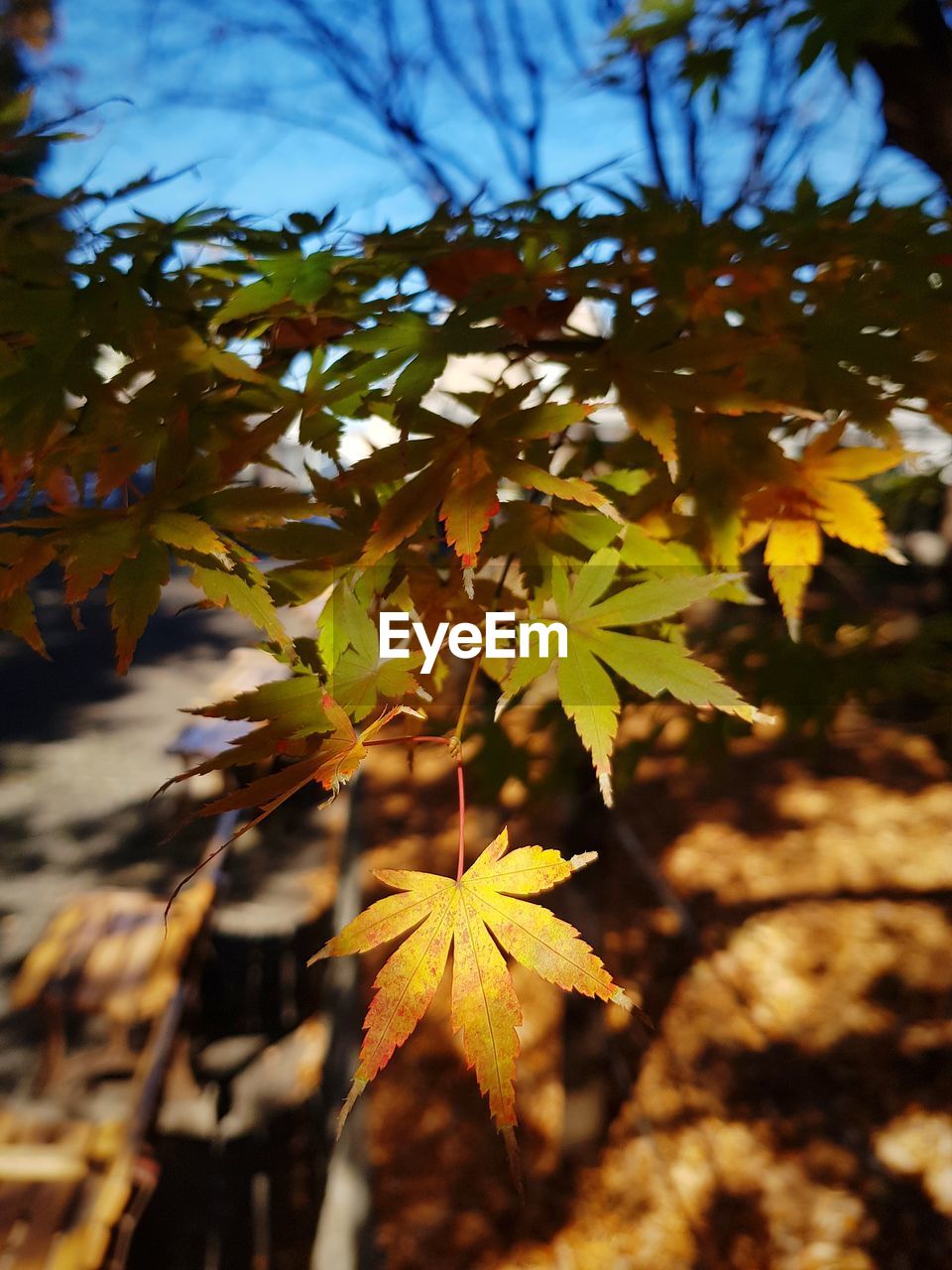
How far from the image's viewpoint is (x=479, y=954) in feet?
2.22

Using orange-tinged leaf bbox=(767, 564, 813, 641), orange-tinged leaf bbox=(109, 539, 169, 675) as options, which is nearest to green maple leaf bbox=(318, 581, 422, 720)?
Result: orange-tinged leaf bbox=(109, 539, 169, 675)

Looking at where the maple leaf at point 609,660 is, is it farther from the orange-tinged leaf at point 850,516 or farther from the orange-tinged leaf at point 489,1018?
the orange-tinged leaf at point 850,516

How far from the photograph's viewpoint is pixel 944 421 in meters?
1.00

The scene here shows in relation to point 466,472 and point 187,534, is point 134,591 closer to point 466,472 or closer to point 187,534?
point 187,534

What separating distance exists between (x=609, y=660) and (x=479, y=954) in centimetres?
30

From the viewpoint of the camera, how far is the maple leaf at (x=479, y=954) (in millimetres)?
628

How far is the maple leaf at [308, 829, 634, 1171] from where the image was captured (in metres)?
0.63

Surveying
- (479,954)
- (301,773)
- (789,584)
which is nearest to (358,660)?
(301,773)

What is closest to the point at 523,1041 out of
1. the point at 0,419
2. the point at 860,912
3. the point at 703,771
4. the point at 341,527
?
the point at 860,912

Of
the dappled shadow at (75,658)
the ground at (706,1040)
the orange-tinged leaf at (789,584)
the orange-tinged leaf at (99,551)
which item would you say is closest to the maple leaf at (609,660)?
the orange-tinged leaf at (789,584)

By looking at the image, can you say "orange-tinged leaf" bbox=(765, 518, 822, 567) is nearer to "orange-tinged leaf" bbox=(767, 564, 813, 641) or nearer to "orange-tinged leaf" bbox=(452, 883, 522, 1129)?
"orange-tinged leaf" bbox=(767, 564, 813, 641)

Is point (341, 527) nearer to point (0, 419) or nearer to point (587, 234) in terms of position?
point (0, 419)

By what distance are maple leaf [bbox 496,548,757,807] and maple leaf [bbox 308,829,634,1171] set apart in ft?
0.39

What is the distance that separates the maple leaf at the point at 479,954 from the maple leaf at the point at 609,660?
118 mm
